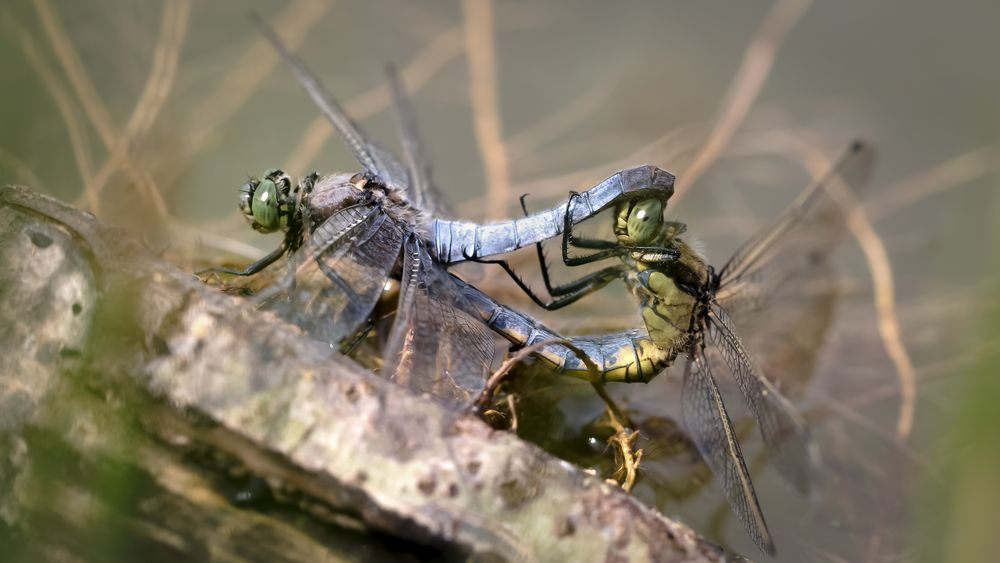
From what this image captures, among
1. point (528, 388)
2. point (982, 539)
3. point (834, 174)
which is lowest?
point (982, 539)

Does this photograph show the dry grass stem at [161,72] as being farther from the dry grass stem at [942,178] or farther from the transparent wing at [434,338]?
the dry grass stem at [942,178]

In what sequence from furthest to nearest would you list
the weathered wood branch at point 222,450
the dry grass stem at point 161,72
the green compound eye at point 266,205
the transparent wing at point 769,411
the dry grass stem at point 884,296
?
1. the dry grass stem at point 161,72
2. the dry grass stem at point 884,296
3. the transparent wing at point 769,411
4. the green compound eye at point 266,205
5. the weathered wood branch at point 222,450

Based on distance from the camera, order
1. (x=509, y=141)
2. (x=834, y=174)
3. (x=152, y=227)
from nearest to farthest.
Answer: (x=152, y=227) < (x=834, y=174) < (x=509, y=141)

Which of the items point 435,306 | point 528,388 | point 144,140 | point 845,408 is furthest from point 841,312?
point 144,140

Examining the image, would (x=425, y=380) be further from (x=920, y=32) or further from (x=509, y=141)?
(x=920, y=32)

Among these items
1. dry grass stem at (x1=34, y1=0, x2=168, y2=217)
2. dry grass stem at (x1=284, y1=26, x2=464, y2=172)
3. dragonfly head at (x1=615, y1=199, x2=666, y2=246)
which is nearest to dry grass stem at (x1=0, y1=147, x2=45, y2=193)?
dry grass stem at (x1=34, y1=0, x2=168, y2=217)

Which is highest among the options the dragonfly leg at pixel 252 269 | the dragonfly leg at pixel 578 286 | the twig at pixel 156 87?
the twig at pixel 156 87

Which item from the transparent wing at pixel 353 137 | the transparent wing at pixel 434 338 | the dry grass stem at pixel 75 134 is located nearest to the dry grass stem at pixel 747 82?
the transparent wing at pixel 353 137

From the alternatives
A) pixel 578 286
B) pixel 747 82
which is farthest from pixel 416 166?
pixel 747 82
